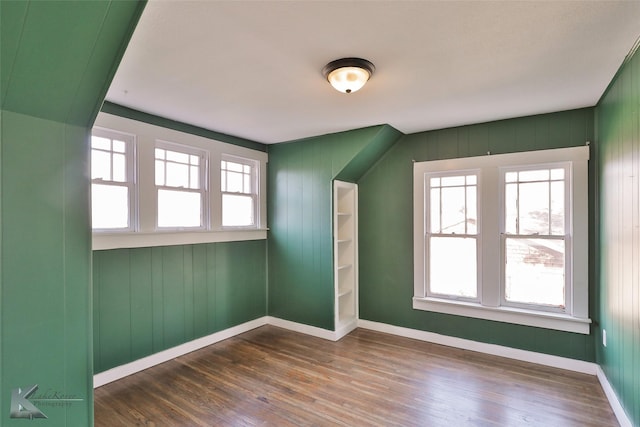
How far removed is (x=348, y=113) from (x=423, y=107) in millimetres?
705

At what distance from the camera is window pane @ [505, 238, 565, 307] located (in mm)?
3162

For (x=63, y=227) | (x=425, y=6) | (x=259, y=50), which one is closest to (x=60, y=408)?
(x=63, y=227)

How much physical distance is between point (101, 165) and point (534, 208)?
416 centimetres

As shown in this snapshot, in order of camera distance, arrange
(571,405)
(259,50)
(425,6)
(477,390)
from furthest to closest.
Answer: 1. (477,390)
2. (571,405)
3. (259,50)
4. (425,6)

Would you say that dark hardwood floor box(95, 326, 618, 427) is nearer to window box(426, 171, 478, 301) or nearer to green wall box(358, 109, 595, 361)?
green wall box(358, 109, 595, 361)

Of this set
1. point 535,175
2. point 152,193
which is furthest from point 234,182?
point 535,175

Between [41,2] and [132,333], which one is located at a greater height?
[41,2]

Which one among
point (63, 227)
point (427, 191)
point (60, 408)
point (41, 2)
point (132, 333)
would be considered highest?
point (41, 2)

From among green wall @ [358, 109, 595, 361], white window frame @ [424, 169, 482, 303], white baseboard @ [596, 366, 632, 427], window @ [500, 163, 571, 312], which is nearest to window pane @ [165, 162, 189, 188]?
green wall @ [358, 109, 595, 361]

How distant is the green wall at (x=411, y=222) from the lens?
3.11m

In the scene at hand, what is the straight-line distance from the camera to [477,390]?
271 centimetres

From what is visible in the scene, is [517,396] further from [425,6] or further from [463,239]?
[425,6]

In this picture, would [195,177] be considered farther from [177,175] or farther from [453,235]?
[453,235]

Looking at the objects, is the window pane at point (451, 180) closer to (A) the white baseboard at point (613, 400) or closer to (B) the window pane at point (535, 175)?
(B) the window pane at point (535, 175)
